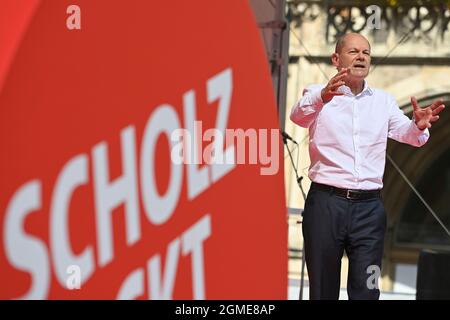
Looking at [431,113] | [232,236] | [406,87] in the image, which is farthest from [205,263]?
[406,87]

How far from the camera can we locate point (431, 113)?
8.97 feet

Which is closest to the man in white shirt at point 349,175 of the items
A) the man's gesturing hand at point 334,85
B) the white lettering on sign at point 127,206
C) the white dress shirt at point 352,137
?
the white dress shirt at point 352,137

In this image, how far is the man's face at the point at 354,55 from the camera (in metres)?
2.73

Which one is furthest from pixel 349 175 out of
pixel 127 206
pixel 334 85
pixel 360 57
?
pixel 127 206

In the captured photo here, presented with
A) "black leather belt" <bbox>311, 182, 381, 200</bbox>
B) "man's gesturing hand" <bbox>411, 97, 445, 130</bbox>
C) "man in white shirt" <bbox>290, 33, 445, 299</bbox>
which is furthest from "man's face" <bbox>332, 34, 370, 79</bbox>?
"black leather belt" <bbox>311, 182, 381, 200</bbox>

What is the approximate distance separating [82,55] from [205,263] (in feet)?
1.41

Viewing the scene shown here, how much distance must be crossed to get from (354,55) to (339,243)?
1.53ft

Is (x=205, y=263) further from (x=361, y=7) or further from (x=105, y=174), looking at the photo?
(x=361, y=7)

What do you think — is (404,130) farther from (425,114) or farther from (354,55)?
(354,55)

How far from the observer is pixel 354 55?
2.74 meters

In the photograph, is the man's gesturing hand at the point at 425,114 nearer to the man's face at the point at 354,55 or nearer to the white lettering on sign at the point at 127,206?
the man's face at the point at 354,55

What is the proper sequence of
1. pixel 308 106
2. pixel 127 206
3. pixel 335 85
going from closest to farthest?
pixel 127 206, pixel 335 85, pixel 308 106

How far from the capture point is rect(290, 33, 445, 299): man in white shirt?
2.78 meters

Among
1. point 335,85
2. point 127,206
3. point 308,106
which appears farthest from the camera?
point 308,106
